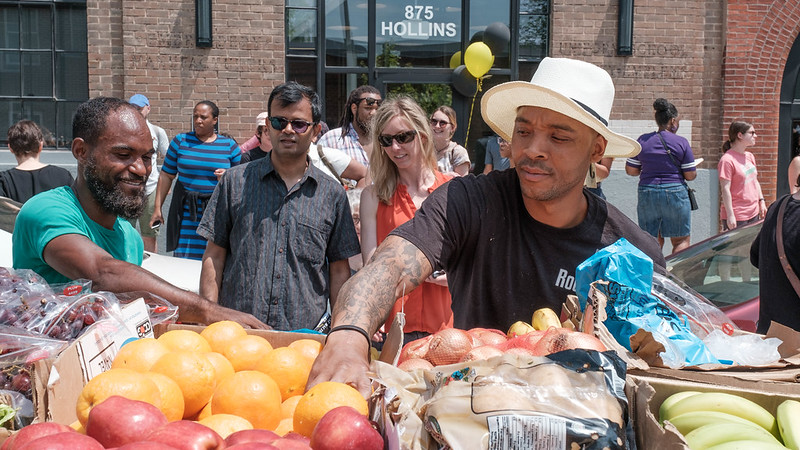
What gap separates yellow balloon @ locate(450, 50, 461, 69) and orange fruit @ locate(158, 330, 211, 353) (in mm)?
9237

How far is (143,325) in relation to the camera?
2545mm

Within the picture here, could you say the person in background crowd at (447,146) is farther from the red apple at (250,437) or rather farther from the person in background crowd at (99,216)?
the red apple at (250,437)

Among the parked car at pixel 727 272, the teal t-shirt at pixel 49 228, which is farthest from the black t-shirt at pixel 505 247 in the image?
the parked car at pixel 727 272

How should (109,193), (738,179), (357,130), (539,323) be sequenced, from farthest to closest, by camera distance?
(738,179)
(357,130)
(109,193)
(539,323)

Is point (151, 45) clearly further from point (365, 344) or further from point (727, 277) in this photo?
point (365, 344)

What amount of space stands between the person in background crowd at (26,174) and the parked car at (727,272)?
531cm

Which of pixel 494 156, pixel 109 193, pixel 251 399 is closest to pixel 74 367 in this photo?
pixel 251 399

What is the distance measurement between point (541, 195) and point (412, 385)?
1255 millimetres

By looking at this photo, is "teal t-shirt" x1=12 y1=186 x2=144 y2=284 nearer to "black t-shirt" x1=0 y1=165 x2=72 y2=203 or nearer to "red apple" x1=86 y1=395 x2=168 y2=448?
"red apple" x1=86 y1=395 x2=168 y2=448

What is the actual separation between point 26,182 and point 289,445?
5899mm

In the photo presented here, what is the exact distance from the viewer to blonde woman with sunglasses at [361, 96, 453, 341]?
4.38m

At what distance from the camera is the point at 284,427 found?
1.99 meters

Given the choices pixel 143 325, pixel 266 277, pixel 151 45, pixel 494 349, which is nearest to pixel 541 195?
pixel 494 349

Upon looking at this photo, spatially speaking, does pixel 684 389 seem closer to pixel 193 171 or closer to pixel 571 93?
pixel 571 93
